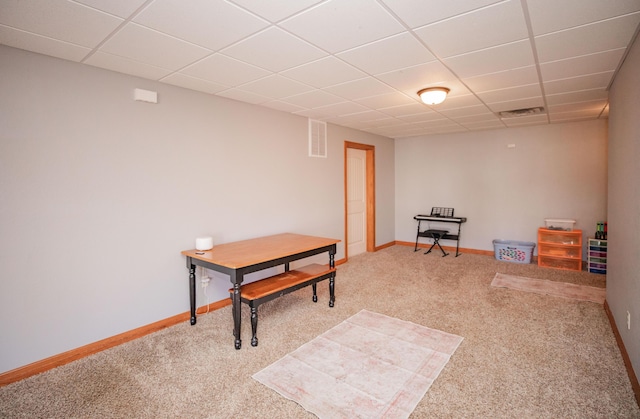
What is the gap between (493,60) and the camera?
2.63 metres

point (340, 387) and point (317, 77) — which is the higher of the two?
point (317, 77)

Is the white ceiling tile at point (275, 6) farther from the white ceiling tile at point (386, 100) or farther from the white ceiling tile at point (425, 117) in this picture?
the white ceiling tile at point (425, 117)

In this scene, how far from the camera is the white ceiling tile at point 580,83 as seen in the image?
9.96 ft

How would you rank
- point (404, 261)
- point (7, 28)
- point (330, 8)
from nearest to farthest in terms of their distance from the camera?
point (330, 8)
point (7, 28)
point (404, 261)

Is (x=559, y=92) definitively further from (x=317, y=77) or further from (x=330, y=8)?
(x=330, y=8)

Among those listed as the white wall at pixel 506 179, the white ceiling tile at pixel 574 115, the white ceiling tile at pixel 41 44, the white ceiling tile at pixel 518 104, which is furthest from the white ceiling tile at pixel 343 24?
the white wall at pixel 506 179

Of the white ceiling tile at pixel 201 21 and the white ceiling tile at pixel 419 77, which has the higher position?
the white ceiling tile at pixel 419 77

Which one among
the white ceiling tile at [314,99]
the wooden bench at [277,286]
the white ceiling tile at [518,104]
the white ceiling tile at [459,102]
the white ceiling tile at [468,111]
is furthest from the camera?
the white ceiling tile at [468,111]

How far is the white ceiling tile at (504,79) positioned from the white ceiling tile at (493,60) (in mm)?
113

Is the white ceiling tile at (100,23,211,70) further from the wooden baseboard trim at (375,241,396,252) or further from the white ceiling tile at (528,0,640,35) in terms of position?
the wooden baseboard trim at (375,241,396,252)

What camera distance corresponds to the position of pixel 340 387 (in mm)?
2215

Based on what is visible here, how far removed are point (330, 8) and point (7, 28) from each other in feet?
6.80

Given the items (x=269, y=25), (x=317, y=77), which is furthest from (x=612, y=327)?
(x=269, y=25)

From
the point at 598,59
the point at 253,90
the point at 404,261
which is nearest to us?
the point at 598,59
